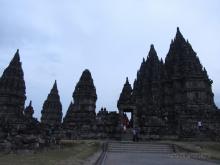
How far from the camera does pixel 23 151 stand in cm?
1930

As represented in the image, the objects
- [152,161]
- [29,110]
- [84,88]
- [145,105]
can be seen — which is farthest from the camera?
[29,110]

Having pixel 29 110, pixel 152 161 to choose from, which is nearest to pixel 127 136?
pixel 152 161

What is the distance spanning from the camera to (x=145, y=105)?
4925 cm

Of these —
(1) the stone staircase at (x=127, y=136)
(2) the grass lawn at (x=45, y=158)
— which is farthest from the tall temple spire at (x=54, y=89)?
(2) the grass lawn at (x=45, y=158)

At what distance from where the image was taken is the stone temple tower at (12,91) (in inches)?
2212

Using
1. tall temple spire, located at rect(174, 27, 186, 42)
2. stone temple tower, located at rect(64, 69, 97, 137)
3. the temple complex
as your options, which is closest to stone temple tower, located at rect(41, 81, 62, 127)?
stone temple tower, located at rect(64, 69, 97, 137)

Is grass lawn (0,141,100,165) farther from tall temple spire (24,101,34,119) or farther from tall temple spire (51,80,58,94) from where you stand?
tall temple spire (51,80,58,94)

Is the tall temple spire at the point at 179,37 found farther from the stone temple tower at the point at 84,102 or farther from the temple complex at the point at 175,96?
the stone temple tower at the point at 84,102

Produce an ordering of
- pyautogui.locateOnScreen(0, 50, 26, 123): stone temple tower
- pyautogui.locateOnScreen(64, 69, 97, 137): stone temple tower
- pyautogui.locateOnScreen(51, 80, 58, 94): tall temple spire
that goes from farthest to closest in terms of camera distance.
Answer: pyautogui.locateOnScreen(51, 80, 58, 94): tall temple spire → pyautogui.locateOnScreen(0, 50, 26, 123): stone temple tower → pyautogui.locateOnScreen(64, 69, 97, 137): stone temple tower

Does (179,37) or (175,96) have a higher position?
(179,37)

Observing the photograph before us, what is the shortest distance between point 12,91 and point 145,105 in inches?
1116

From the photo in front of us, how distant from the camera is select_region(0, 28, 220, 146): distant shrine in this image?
3788cm

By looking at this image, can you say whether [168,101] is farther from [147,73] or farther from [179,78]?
[147,73]

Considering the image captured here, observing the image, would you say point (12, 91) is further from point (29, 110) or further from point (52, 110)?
point (52, 110)
